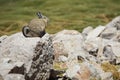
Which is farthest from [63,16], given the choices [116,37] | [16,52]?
[16,52]

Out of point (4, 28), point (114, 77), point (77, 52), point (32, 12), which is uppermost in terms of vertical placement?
point (32, 12)

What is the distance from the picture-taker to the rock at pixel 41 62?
31.8m

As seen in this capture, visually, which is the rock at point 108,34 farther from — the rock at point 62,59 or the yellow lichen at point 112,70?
the yellow lichen at point 112,70

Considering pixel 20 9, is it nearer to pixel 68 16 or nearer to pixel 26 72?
pixel 68 16

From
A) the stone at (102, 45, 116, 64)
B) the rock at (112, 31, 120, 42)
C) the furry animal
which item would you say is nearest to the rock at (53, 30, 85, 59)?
the stone at (102, 45, 116, 64)

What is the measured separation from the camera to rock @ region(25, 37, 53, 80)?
3183 centimetres

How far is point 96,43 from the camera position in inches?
2050

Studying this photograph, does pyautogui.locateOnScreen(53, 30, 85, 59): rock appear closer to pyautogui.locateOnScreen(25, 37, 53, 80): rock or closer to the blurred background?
A: pyautogui.locateOnScreen(25, 37, 53, 80): rock

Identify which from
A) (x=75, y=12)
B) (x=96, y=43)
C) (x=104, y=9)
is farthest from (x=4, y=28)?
(x=96, y=43)

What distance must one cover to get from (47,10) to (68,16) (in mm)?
21729

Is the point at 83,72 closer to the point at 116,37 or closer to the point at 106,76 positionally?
the point at 106,76

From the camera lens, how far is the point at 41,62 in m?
32.6

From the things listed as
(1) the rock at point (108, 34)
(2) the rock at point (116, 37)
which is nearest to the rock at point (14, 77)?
(2) the rock at point (116, 37)

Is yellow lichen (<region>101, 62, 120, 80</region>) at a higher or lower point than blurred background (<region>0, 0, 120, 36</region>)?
lower
